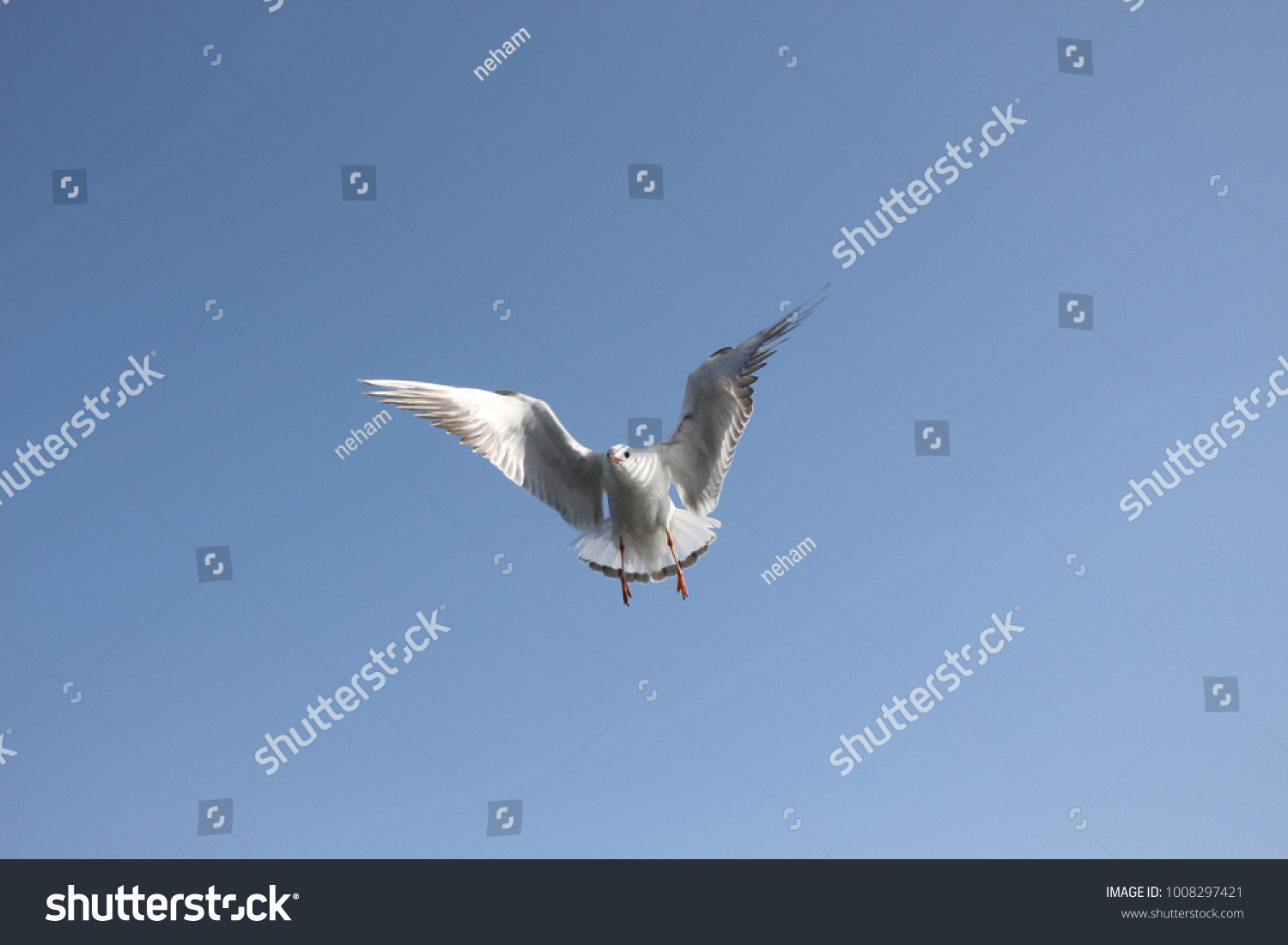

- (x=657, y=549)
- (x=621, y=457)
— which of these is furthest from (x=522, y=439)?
(x=657, y=549)

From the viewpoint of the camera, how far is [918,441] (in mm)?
9391

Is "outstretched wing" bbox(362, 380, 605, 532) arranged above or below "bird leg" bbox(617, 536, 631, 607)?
above

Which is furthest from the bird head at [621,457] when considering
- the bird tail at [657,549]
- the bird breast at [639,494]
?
the bird tail at [657,549]

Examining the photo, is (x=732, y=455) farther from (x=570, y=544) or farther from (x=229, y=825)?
(x=229, y=825)

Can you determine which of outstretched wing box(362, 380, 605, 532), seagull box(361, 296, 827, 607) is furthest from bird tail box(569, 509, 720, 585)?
outstretched wing box(362, 380, 605, 532)

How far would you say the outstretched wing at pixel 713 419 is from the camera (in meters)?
6.49

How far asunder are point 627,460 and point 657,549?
872 millimetres

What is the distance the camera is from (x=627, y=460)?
22.6ft

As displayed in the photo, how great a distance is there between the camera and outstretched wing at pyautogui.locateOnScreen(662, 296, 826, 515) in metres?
6.49

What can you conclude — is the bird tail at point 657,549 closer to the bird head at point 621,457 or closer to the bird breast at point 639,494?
the bird breast at point 639,494

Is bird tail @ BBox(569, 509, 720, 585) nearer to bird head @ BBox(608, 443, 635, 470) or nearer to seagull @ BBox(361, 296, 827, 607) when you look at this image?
seagull @ BBox(361, 296, 827, 607)

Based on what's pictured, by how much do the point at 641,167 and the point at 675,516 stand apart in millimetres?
3463

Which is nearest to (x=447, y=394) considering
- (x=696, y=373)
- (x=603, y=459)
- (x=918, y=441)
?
(x=603, y=459)
